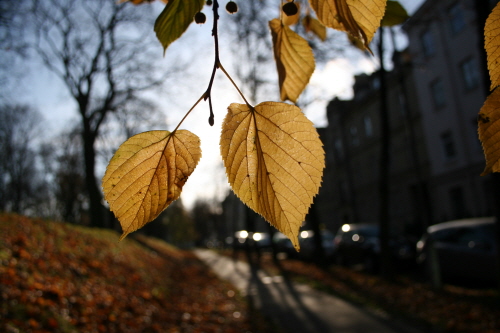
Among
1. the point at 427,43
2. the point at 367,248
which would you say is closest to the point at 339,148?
the point at 427,43

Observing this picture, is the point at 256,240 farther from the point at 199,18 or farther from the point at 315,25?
the point at 199,18

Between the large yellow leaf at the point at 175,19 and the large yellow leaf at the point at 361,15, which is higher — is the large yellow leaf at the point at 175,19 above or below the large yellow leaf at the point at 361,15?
above

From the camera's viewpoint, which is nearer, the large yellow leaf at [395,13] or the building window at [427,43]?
the large yellow leaf at [395,13]

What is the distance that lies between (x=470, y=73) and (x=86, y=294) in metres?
18.4

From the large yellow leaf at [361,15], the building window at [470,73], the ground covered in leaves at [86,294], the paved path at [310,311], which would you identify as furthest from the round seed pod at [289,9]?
the building window at [470,73]

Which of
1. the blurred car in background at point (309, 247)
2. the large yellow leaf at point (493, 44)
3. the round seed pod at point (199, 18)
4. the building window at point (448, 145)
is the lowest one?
the blurred car in background at point (309, 247)

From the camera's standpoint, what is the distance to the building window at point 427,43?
63.1ft

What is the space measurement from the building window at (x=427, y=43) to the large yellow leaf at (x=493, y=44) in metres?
21.7

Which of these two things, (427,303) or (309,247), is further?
(309,247)

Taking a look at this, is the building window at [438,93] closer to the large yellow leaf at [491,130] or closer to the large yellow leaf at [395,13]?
the large yellow leaf at [395,13]

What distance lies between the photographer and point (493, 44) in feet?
1.35

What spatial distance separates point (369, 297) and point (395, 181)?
58.1ft

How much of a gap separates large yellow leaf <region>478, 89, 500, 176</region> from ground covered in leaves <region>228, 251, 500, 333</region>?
241 inches

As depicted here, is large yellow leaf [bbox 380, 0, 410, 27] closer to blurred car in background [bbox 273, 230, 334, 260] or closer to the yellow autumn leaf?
the yellow autumn leaf
